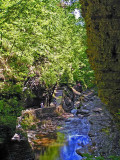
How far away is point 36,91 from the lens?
21.6m

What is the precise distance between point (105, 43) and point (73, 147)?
1051 cm

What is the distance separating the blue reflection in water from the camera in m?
12.8

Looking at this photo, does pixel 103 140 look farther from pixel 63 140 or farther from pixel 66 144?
pixel 63 140

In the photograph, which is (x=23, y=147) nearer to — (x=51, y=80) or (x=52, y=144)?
(x=52, y=144)

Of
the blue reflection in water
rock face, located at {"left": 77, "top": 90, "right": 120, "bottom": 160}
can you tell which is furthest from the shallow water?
rock face, located at {"left": 77, "top": 90, "right": 120, "bottom": 160}

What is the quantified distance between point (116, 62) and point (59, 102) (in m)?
23.8

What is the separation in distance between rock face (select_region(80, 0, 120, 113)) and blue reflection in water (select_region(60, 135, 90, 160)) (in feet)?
25.1

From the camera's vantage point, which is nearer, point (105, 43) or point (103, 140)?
point (105, 43)

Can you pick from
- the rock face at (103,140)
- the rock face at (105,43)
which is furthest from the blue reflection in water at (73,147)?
the rock face at (105,43)

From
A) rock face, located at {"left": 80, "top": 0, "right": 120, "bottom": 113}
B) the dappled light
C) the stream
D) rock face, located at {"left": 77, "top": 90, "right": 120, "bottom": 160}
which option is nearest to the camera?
rock face, located at {"left": 80, "top": 0, "right": 120, "bottom": 113}

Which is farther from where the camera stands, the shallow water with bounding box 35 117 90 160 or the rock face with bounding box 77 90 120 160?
the shallow water with bounding box 35 117 90 160

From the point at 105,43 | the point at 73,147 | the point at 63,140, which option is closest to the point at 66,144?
the point at 73,147

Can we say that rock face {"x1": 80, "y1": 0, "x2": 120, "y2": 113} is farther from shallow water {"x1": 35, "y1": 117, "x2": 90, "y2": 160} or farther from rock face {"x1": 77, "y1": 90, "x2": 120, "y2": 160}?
shallow water {"x1": 35, "y1": 117, "x2": 90, "y2": 160}

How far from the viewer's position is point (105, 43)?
17.3 ft
